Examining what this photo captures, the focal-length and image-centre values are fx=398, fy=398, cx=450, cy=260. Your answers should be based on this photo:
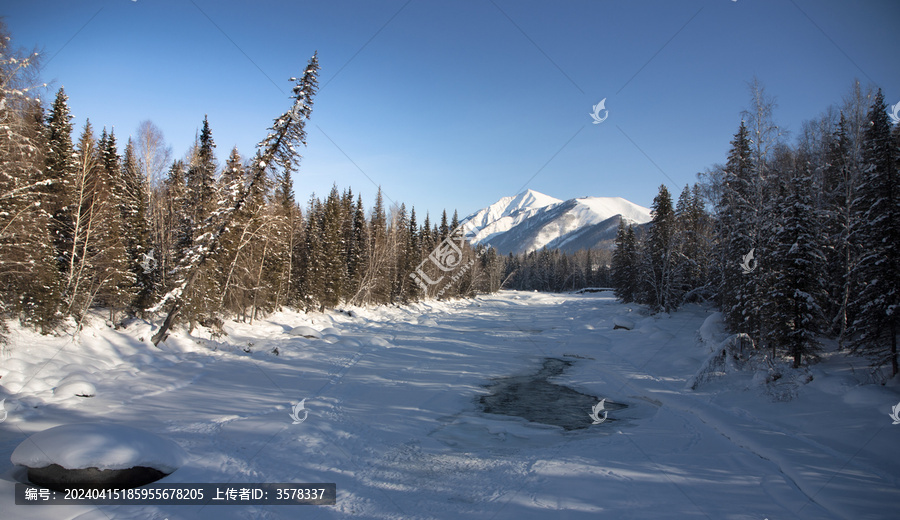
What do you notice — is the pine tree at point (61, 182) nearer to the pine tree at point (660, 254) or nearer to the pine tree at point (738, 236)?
the pine tree at point (738, 236)

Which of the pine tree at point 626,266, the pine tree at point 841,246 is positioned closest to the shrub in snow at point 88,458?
the pine tree at point 841,246

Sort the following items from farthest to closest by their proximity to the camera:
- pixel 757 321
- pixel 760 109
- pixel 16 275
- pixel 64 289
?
pixel 760 109 < pixel 64 289 < pixel 757 321 < pixel 16 275

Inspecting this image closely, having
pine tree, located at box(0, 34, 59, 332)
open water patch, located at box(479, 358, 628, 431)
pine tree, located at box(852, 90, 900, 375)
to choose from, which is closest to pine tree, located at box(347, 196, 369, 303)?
pine tree, located at box(0, 34, 59, 332)

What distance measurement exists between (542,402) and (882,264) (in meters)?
11.3

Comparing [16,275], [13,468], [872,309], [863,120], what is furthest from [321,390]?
[863,120]

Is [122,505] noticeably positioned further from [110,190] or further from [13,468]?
[110,190]

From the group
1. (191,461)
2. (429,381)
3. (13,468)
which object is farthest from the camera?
(429,381)

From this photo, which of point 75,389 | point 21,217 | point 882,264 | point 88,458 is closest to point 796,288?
point 882,264

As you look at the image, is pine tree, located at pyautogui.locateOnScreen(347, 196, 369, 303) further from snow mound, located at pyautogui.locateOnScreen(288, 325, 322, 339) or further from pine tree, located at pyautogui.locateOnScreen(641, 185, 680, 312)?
pine tree, located at pyautogui.locateOnScreen(641, 185, 680, 312)

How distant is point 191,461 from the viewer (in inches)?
275

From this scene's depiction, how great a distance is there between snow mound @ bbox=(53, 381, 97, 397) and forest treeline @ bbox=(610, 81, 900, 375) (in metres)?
21.6

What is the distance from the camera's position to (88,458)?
5730mm

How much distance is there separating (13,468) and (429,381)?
11273 millimetres

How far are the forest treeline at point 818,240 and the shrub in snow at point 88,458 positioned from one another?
18.4 metres
